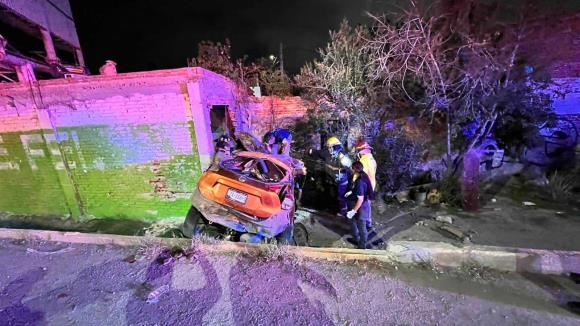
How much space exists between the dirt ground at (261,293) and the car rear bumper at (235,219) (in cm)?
65

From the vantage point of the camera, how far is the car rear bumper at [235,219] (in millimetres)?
3928

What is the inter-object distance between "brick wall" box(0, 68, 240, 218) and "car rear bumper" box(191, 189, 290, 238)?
2453 millimetres

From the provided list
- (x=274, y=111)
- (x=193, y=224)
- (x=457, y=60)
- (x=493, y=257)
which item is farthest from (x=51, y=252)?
(x=457, y=60)

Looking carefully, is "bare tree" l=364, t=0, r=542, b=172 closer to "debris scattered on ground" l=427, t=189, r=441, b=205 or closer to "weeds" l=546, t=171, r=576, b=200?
"debris scattered on ground" l=427, t=189, r=441, b=205

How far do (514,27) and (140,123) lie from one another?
29.6ft

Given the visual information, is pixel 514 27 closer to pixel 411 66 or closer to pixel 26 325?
pixel 411 66

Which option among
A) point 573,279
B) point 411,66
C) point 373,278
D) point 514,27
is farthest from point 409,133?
point 373,278

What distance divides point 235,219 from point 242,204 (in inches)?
9.5

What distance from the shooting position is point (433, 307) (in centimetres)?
252

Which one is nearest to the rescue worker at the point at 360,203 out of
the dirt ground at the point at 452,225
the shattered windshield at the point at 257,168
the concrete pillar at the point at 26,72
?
the dirt ground at the point at 452,225

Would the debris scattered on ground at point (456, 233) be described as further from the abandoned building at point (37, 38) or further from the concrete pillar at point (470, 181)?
the abandoned building at point (37, 38)

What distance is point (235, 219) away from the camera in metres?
3.94

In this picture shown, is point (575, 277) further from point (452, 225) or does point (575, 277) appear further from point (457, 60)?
point (457, 60)

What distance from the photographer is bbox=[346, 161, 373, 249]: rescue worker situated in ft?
14.0
